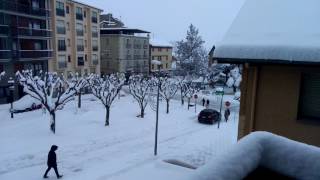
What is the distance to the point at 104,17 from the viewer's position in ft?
248

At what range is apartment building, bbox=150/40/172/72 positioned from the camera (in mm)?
73081

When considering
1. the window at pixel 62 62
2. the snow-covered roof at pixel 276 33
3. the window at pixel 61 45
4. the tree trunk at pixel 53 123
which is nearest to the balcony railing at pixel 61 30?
the window at pixel 61 45

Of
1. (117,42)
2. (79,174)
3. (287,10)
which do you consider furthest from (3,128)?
(117,42)

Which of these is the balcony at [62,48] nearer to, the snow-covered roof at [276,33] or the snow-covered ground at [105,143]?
the snow-covered ground at [105,143]

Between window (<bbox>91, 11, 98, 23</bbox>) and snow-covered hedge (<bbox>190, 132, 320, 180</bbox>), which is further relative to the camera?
window (<bbox>91, 11, 98, 23</bbox>)

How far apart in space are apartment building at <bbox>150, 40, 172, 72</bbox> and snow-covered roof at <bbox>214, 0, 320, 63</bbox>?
6777 centimetres

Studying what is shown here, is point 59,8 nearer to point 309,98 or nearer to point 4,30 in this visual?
point 4,30

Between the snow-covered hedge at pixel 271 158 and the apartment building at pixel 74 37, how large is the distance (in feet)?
144

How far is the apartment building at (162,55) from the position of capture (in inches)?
2877

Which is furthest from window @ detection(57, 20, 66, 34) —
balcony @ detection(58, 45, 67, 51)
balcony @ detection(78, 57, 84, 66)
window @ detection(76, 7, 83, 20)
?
balcony @ detection(78, 57, 84, 66)

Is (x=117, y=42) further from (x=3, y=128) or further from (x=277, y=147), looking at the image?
(x=277, y=147)

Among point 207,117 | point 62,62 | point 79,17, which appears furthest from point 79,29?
point 207,117

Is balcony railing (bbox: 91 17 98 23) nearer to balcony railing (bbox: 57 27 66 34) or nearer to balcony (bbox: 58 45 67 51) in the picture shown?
balcony railing (bbox: 57 27 66 34)

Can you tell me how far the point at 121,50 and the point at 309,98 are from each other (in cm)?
5873
